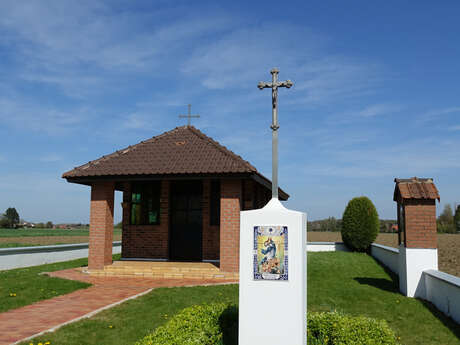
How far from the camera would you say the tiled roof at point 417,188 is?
8891 mm

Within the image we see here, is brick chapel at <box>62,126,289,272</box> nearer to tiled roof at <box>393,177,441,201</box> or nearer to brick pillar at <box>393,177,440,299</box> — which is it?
tiled roof at <box>393,177,441,201</box>

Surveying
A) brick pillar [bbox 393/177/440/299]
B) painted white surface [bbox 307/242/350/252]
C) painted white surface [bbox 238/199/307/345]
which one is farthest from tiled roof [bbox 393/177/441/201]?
painted white surface [bbox 307/242/350/252]

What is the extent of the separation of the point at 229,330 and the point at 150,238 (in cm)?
854

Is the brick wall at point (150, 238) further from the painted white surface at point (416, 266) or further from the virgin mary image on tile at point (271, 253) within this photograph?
the virgin mary image on tile at point (271, 253)

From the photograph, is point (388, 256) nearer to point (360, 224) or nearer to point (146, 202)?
point (360, 224)

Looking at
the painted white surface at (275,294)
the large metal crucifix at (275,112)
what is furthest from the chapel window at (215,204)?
the painted white surface at (275,294)

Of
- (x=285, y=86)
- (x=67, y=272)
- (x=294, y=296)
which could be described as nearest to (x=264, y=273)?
(x=294, y=296)

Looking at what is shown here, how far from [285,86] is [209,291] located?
5641 millimetres

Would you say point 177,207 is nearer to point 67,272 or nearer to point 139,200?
point 139,200

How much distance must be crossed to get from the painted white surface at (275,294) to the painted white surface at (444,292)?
3.54 meters

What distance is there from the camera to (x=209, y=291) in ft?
30.1

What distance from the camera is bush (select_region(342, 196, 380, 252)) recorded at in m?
19.9

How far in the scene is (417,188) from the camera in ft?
29.9

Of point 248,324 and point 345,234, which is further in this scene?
point 345,234
